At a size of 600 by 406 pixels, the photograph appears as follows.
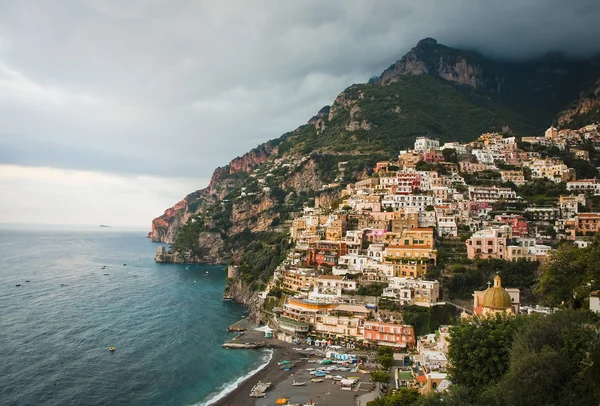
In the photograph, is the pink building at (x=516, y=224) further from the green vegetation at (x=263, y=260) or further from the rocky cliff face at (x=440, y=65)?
the rocky cliff face at (x=440, y=65)

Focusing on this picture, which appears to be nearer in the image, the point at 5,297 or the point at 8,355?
the point at 8,355

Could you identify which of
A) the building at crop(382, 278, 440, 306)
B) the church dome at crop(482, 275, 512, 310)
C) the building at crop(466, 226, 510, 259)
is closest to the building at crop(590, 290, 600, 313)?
the church dome at crop(482, 275, 512, 310)

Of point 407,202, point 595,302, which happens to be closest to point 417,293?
point 595,302

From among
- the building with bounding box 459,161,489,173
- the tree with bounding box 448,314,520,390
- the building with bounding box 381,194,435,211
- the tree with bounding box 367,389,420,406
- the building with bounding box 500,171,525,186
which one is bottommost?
the tree with bounding box 367,389,420,406

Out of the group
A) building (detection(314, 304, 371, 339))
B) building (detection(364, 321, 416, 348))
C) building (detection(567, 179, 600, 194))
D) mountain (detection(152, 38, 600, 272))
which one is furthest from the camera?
mountain (detection(152, 38, 600, 272))

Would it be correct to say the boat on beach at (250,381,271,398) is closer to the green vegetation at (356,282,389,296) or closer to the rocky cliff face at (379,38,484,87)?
the green vegetation at (356,282,389,296)

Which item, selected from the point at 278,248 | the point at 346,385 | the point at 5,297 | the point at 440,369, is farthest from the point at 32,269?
the point at 440,369

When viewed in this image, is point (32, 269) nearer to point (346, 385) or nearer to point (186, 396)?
point (186, 396)
